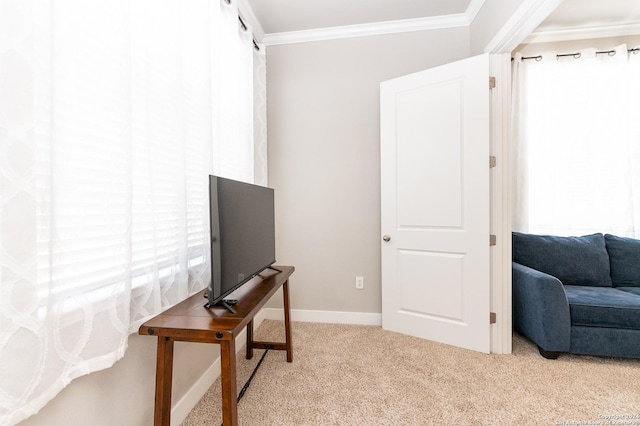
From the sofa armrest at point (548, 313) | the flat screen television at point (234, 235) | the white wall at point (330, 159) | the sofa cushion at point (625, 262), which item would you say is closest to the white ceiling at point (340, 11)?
the white wall at point (330, 159)

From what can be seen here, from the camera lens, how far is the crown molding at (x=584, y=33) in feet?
8.73

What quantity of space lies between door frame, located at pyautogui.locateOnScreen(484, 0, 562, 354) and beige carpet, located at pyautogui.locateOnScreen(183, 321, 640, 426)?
0.78ft

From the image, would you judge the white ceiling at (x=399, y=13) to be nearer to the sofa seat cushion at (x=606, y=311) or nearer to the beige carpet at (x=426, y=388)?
the sofa seat cushion at (x=606, y=311)

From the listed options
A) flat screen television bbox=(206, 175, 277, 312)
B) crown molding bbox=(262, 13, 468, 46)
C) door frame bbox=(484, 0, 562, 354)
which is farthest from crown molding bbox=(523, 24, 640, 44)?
flat screen television bbox=(206, 175, 277, 312)

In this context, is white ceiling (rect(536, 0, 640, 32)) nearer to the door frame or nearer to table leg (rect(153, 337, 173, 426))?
the door frame

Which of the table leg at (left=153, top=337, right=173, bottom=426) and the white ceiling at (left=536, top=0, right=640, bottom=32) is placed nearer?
the table leg at (left=153, top=337, right=173, bottom=426)

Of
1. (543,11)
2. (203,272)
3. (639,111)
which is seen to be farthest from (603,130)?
(203,272)

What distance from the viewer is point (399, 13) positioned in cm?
253

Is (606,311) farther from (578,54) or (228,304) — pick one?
(228,304)

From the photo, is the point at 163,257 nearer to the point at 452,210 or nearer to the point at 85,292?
the point at 85,292

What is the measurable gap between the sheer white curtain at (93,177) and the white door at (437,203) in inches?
64.0

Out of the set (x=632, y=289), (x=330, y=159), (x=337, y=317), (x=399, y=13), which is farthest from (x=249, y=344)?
(x=632, y=289)

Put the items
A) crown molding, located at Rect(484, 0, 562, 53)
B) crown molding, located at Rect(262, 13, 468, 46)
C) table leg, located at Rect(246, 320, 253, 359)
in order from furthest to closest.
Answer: crown molding, located at Rect(262, 13, 468, 46) < table leg, located at Rect(246, 320, 253, 359) < crown molding, located at Rect(484, 0, 562, 53)

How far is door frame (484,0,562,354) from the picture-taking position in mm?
2141
